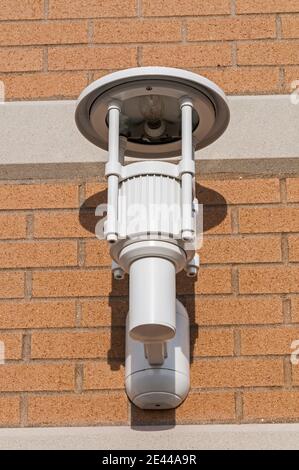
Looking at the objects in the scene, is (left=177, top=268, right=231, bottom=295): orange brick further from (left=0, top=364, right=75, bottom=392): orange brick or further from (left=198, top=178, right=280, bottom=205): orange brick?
(left=0, top=364, right=75, bottom=392): orange brick

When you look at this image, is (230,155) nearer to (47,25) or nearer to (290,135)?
(290,135)

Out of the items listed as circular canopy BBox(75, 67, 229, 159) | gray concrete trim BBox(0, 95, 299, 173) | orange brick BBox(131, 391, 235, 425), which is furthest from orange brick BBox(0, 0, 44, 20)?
orange brick BBox(131, 391, 235, 425)

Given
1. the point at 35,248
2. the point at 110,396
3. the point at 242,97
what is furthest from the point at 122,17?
the point at 110,396

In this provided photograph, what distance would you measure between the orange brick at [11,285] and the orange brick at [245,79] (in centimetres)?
114

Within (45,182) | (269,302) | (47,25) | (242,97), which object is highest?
(47,25)

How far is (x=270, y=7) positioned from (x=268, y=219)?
0.97 metres

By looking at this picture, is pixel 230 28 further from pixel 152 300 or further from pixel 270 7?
pixel 152 300

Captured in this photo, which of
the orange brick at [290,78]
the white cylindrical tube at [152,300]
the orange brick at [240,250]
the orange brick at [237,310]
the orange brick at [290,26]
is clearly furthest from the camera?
the orange brick at [290,26]

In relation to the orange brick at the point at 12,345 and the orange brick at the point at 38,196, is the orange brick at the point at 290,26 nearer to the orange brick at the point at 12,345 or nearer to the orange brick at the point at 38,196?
the orange brick at the point at 38,196

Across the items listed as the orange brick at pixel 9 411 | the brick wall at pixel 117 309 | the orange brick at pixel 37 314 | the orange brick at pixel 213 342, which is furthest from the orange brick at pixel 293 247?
the orange brick at pixel 9 411

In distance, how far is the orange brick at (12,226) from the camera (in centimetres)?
473

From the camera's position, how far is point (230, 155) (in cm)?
484

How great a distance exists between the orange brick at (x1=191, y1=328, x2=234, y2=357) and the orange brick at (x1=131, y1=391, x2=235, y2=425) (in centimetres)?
16

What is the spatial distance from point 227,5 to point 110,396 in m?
1.76
